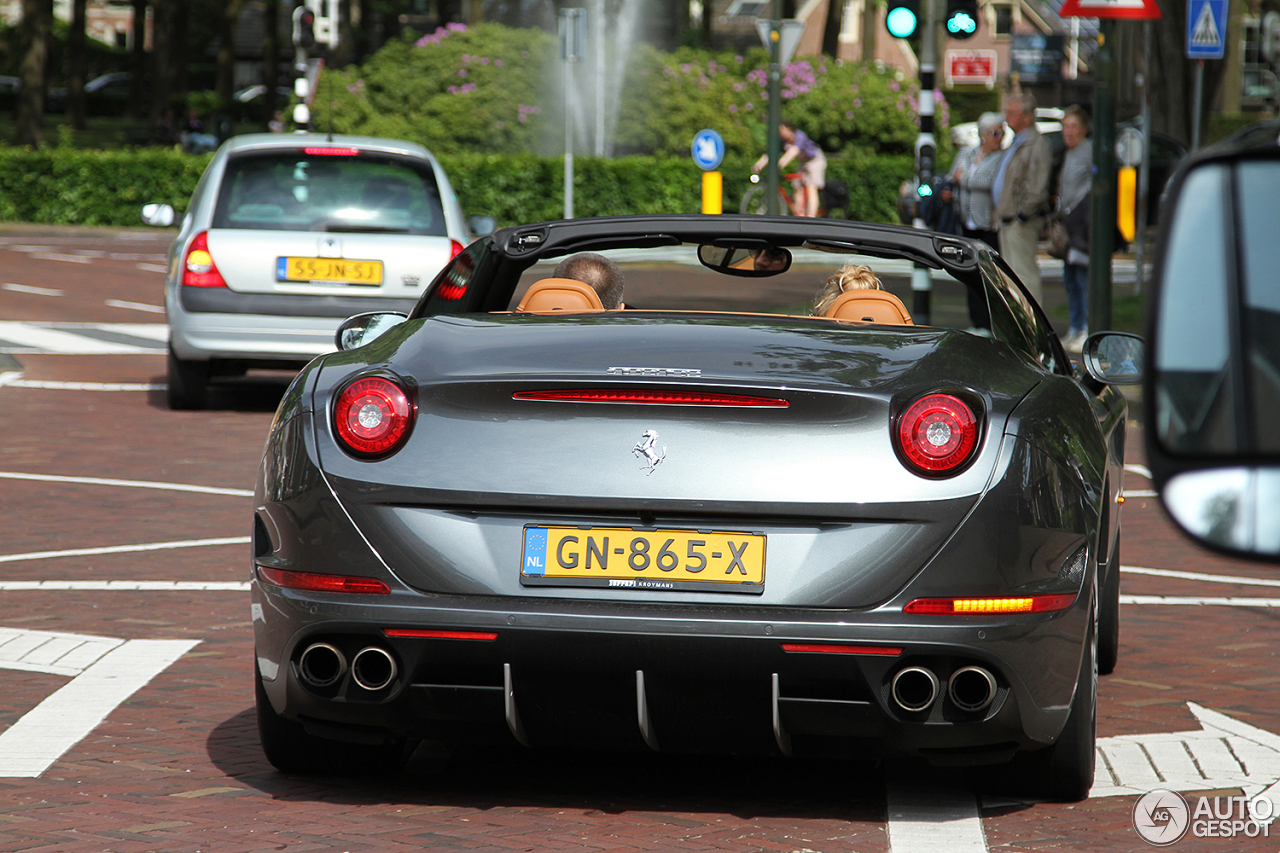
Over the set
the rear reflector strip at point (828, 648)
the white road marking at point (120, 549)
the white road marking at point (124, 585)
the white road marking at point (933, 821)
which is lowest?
the white road marking at point (120, 549)

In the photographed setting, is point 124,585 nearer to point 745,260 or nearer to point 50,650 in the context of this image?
point 50,650

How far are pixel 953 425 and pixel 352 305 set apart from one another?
8.65m

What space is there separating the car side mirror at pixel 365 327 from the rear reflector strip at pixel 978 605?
185cm

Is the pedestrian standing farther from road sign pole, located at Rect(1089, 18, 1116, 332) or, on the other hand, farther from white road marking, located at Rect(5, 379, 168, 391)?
white road marking, located at Rect(5, 379, 168, 391)

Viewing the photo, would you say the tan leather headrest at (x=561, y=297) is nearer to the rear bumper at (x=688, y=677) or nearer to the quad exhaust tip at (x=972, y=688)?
the rear bumper at (x=688, y=677)

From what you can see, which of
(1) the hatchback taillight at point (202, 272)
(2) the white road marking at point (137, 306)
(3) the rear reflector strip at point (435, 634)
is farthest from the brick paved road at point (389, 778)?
(2) the white road marking at point (137, 306)

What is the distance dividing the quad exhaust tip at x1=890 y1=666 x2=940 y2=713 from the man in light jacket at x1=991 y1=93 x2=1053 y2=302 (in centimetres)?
1256

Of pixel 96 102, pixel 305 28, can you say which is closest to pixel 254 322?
pixel 305 28

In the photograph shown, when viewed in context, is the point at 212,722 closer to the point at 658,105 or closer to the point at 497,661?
the point at 497,661

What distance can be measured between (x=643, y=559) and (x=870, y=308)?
1204 mm

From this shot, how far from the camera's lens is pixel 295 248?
1218cm

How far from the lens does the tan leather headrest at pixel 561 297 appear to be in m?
A: 4.89

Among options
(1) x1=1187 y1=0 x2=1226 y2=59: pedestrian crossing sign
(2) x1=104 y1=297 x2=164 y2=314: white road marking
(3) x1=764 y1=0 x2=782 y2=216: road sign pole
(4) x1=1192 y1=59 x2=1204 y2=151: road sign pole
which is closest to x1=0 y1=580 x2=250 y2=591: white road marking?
(1) x1=1187 y1=0 x2=1226 y2=59: pedestrian crossing sign

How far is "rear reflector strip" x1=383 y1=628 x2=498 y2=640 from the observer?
12.8 ft
